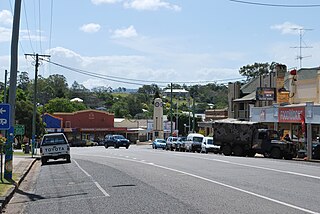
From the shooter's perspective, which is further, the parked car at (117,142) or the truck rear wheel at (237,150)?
the parked car at (117,142)

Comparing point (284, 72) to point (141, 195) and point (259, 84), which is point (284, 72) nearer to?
point (259, 84)

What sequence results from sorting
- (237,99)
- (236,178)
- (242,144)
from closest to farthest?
(236,178)
(242,144)
(237,99)

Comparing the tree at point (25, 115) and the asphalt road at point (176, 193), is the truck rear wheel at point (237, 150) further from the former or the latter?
the tree at point (25, 115)

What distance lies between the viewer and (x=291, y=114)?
45781 mm

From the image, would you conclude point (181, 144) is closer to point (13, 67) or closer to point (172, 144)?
point (172, 144)

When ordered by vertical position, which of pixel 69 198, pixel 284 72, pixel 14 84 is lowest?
pixel 69 198

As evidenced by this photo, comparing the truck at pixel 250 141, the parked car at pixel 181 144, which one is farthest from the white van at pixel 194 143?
the truck at pixel 250 141

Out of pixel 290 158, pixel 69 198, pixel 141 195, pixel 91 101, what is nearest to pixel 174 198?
pixel 141 195

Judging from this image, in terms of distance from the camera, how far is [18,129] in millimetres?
41500

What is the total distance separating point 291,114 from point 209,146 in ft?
32.4

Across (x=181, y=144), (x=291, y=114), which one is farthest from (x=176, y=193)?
(x=181, y=144)

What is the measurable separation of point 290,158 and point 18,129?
66.8ft

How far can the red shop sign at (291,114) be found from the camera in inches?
1737

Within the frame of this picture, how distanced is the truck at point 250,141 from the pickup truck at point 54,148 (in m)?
15.4
